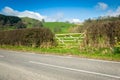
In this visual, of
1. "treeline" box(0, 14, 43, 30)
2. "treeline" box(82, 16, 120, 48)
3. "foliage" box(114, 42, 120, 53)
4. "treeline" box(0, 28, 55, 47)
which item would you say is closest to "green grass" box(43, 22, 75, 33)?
"treeline" box(0, 14, 43, 30)

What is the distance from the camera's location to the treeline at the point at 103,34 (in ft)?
49.6

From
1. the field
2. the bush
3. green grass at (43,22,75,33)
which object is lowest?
the bush

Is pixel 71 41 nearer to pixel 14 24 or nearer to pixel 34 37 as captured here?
pixel 34 37

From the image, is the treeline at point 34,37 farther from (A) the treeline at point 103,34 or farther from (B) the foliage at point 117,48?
(B) the foliage at point 117,48

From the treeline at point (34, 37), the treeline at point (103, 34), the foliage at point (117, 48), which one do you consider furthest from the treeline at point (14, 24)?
the foliage at point (117, 48)

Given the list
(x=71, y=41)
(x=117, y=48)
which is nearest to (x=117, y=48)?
(x=117, y=48)

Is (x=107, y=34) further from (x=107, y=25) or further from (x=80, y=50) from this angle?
(x=80, y=50)

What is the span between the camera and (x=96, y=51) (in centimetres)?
1573

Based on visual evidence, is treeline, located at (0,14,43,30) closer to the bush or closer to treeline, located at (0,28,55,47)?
treeline, located at (0,28,55,47)

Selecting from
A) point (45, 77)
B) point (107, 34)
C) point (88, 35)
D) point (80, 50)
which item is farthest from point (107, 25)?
point (45, 77)

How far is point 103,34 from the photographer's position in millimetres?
15734

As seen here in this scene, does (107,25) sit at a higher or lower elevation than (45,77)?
higher

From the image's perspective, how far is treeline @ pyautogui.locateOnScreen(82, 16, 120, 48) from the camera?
15109mm

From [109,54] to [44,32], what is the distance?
37.5 feet
